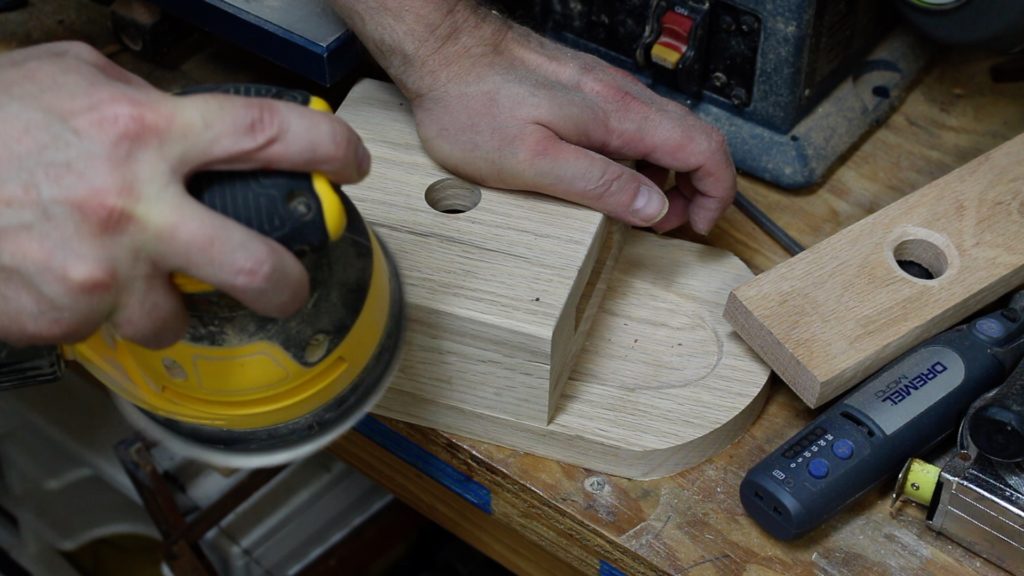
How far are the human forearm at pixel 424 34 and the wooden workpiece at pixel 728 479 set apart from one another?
9.0 inches

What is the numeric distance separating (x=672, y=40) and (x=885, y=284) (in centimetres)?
30

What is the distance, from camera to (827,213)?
0.94 meters

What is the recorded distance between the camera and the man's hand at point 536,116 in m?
0.78

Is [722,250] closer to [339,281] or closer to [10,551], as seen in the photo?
[339,281]

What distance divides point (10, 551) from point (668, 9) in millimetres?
1020

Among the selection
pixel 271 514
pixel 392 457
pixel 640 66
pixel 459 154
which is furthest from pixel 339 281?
pixel 271 514

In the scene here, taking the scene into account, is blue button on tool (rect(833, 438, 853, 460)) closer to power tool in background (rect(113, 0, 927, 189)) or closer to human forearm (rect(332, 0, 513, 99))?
power tool in background (rect(113, 0, 927, 189))

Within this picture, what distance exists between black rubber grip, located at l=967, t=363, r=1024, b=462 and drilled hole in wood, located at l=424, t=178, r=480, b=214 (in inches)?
15.6

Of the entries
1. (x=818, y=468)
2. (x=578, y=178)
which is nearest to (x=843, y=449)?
(x=818, y=468)

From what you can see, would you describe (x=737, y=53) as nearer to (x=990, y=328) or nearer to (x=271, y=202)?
(x=990, y=328)

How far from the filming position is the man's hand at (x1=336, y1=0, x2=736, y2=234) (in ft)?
2.57

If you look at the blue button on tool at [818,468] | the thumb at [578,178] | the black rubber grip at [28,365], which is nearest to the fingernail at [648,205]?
the thumb at [578,178]

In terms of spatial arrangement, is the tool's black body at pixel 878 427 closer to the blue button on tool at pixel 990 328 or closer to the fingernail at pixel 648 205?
the blue button on tool at pixel 990 328

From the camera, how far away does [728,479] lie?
2.55 ft
